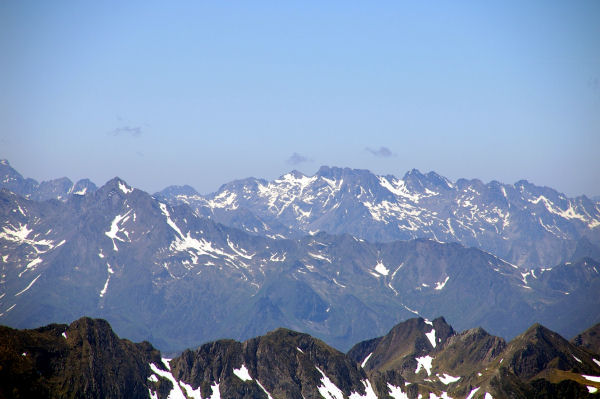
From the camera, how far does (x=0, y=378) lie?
644 feet
